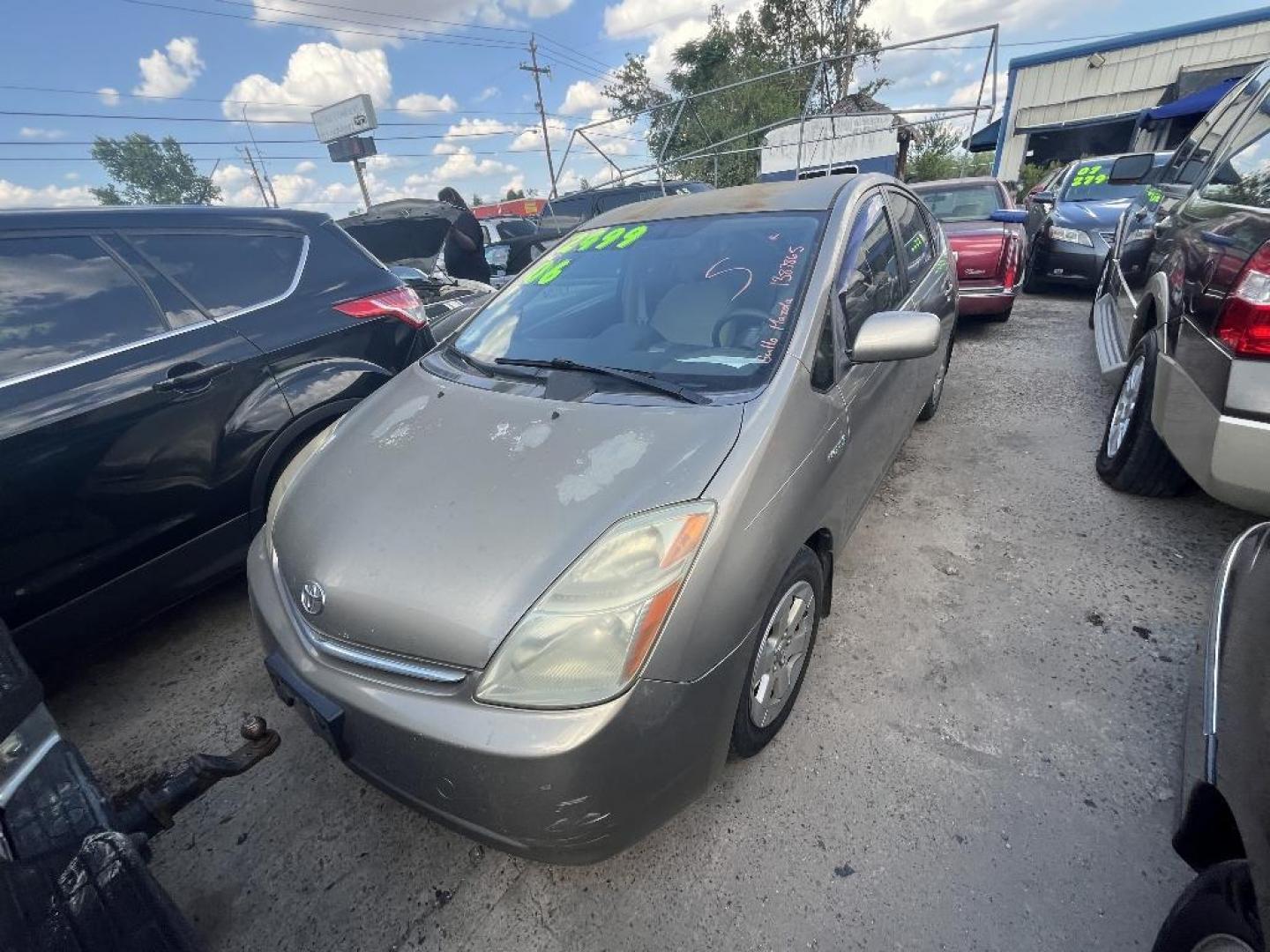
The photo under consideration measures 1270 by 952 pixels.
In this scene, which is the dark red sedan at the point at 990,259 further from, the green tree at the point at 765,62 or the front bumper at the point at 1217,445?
the green tree at the point at 765,62

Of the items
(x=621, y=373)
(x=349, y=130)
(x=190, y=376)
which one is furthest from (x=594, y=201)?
(x=349, y=130)

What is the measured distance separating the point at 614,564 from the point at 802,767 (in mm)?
1012

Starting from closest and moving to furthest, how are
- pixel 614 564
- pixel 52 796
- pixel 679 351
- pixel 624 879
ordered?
pixel 52 796 < pixel 614 564 < pixel 624 879 < pixel 679 351

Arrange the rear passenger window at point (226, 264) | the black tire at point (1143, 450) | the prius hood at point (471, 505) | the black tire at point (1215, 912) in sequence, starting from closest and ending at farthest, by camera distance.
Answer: the black tire at point (1215, 912) < the prius hood at point (471, 505) < the rear passenger window at point (226, 264) < the black tire at point (1143, 450)

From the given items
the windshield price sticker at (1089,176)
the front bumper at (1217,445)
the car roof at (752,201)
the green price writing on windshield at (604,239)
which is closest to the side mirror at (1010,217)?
the windshield price sticker at (1089,176)

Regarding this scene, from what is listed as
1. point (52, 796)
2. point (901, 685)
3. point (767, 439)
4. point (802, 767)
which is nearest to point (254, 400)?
point (52, 796)

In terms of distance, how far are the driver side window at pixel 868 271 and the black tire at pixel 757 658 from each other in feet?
2.62

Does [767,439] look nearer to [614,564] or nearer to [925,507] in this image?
[614,564]

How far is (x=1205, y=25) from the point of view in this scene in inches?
603

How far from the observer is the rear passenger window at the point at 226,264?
2.52 meters

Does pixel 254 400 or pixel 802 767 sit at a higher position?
pixel 254 400

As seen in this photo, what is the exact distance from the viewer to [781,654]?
1.79m

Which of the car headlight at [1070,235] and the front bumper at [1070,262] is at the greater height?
the car headlight at [1070,235]

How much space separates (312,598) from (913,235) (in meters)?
3.28
